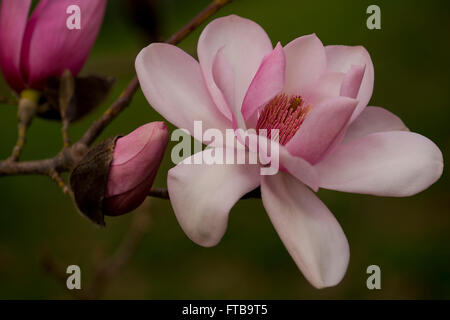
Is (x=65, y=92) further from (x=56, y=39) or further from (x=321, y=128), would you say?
(x=321, y=128)

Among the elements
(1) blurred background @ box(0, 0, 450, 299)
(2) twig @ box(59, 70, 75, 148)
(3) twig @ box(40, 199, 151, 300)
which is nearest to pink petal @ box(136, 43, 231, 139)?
(2) twig @ box(59, 70, 75, 148)

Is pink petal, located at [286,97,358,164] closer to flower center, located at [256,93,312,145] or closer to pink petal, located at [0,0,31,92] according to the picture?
flower center, located at [256,93,312,145]

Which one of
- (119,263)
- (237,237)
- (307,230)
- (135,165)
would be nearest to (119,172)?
(135,165)

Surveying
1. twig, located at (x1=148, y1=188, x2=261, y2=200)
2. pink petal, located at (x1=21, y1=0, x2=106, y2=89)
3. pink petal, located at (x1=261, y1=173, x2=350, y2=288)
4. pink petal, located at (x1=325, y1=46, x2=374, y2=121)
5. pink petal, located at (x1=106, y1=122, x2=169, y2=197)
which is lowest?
pink petal, located at (x1=261, y1=173, x2=350, y2=288)

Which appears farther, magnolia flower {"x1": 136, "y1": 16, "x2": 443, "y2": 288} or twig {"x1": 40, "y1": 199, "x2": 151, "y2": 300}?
twig {"x1": 40, "y1": 199, "x2": 151, "y2": 300}

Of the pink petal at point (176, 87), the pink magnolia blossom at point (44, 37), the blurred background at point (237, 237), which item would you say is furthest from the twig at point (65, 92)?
the blurred background at point (237, 237)

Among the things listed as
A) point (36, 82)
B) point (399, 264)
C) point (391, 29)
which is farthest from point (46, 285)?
point (391, 29)

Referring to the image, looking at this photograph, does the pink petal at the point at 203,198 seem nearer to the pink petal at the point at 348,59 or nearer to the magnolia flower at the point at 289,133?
the magnolia flower at the point at 289,133
